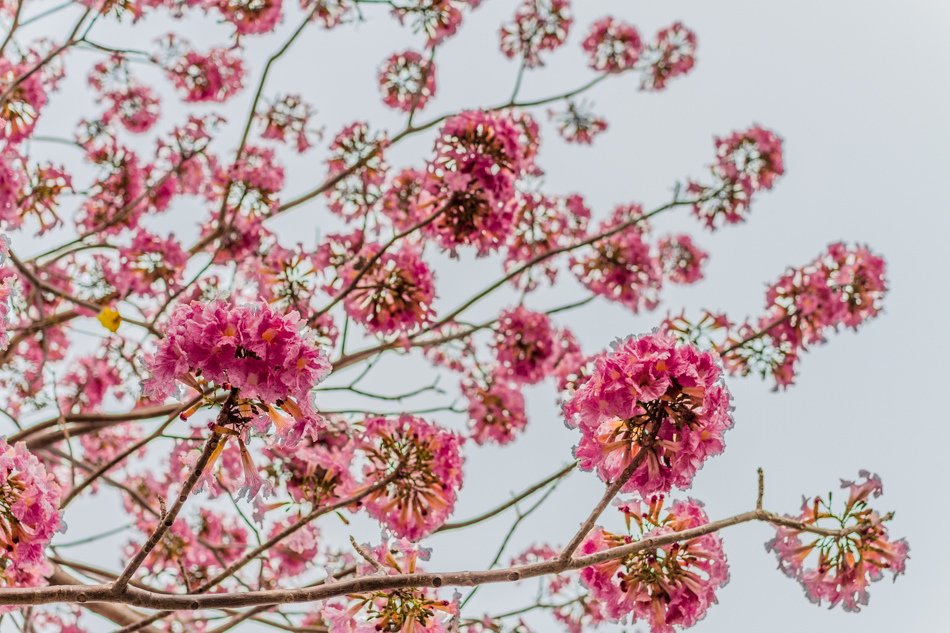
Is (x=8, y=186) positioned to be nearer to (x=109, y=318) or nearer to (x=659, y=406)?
(x=109, y=318)

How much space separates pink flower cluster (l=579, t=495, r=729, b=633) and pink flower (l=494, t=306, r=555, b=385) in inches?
151

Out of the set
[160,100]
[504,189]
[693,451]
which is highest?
[160,100]

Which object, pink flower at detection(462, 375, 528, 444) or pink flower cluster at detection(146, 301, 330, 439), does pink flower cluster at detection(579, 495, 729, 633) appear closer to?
pink flower cluster at detection(146, 301, 330, 439)

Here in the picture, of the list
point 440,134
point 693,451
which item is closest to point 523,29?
point 440,134

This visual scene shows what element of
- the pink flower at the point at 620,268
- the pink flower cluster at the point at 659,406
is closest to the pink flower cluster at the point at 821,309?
the pink flower at the point at 620,268

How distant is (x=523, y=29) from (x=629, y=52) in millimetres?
1447

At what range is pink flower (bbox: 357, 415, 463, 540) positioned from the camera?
448 centimetres

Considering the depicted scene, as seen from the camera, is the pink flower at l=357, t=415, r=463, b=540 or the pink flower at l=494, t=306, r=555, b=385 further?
the pink flower at l=494, t=306, r=555, b=385

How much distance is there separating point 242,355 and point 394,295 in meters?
2.88

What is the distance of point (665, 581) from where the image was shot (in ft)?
9.96

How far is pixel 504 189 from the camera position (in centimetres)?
525

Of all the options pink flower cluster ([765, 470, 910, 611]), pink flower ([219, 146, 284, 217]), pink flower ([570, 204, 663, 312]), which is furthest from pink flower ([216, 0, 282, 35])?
pink flower cluster ([765, 470, 910, 611])

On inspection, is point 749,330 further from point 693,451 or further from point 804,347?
point 693,451

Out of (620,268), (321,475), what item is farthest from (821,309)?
(321,475)
